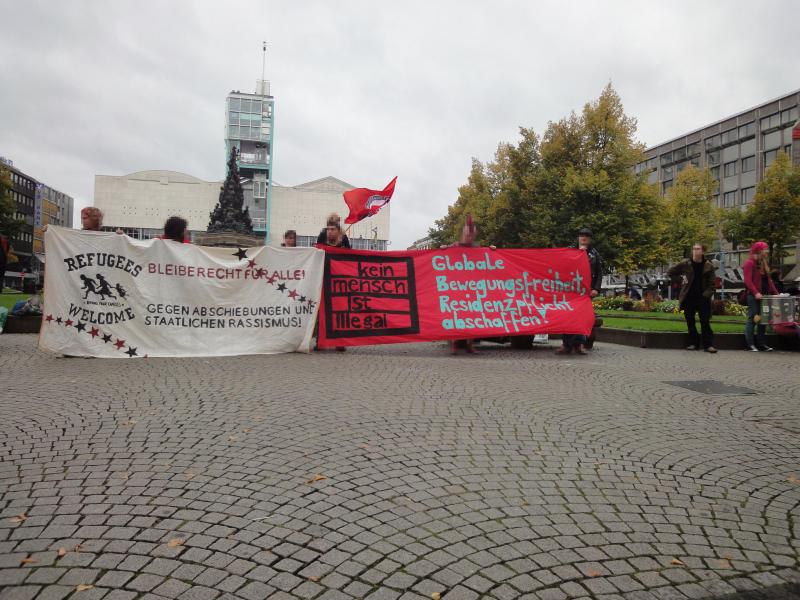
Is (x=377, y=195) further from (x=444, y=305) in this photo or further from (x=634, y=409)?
(x=634, y=409)

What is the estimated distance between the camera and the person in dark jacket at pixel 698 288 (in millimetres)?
10859

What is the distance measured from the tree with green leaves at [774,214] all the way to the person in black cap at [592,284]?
35.7 meters

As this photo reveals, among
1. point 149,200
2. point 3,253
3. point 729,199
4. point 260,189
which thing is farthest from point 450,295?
point 149,200

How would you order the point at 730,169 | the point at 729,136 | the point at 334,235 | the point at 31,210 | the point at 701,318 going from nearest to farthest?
the point at 334,235, the point at 701,318, the point at 730,169, the point at 729,136, the point at 31,210

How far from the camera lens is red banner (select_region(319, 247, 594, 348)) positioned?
950 centimetres

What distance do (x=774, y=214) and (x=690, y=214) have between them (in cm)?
565

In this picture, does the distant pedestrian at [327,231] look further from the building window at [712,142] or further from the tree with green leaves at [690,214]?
→ the building window at [712,142]

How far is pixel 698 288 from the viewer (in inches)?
432

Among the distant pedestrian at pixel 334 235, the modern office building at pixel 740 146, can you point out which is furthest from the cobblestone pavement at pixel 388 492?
the modern office building at pixel 740 146

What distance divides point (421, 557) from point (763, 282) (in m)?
11.7

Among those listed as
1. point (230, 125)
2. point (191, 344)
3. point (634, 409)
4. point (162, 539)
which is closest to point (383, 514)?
point (162, 539)

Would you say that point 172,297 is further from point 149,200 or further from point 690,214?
point 149,200

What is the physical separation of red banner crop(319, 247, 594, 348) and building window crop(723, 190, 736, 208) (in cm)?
6773

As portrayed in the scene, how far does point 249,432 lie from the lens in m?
4.10
